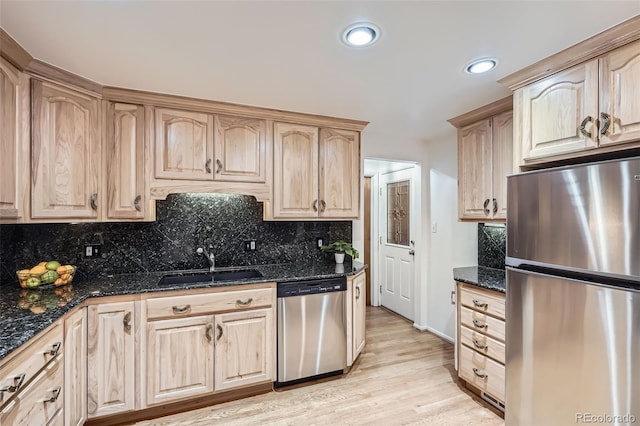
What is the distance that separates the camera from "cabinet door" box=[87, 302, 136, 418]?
6.58ft

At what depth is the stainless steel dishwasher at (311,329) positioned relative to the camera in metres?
2.49

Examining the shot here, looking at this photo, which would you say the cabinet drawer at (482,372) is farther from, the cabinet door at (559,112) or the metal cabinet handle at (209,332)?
the metal cabinet handle at (209,332)

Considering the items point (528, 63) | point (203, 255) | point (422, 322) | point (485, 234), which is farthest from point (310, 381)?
point (528, 63)

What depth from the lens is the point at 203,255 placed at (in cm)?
281

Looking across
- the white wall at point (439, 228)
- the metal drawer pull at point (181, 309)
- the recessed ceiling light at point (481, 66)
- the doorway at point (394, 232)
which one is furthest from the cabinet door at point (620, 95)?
the metal drawer pull at point (181, 309)

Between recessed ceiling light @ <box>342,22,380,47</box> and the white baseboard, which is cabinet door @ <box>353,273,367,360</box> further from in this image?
recessed ceiling light @ <box>342,22,380,47</box>

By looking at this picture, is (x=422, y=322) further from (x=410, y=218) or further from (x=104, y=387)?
(x=104, y=387)

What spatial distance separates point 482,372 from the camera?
231 centimetres

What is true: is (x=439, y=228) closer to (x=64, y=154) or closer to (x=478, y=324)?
(x=478, y=324)

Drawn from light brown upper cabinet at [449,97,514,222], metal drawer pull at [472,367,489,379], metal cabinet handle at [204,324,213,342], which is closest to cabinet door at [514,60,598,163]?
light brown upper cabinet at [449,97,514,222]

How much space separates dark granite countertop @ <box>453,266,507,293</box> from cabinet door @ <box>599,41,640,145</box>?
1103 millimetres

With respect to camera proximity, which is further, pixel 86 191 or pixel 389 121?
pixel 389 121

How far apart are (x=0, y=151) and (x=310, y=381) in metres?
2.60

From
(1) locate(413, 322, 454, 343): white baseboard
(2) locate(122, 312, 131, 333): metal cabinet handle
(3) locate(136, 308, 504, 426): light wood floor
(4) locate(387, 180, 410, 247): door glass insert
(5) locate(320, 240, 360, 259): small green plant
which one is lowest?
(3) locate(136, 308, 504, 426): light wood floor
